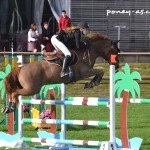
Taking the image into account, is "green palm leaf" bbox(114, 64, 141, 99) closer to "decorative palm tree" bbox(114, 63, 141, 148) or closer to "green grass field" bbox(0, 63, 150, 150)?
"decorative palm tree" bbox(114, 63, 141, 148)

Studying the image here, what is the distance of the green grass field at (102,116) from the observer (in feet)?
43.5

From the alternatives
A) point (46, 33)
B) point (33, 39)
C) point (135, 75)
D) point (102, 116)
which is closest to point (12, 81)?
point (135, 75)

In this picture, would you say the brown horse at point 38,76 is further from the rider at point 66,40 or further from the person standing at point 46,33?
the person standing at point 46,33

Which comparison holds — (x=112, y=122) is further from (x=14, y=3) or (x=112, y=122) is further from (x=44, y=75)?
(x=14, y=3)

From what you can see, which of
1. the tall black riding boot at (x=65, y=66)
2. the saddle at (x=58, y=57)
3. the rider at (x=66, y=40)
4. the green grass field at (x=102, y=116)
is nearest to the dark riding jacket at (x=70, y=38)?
the rider at (x=66, y=40)

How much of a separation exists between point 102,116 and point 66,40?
4.45 metres

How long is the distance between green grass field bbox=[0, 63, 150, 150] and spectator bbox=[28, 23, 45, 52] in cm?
229

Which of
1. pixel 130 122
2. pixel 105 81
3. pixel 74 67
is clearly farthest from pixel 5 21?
pixel 74 67

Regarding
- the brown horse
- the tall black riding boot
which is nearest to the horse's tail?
the brown horse

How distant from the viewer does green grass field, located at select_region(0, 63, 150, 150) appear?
13.3 metres

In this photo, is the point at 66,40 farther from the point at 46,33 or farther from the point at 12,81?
the point at 46,33

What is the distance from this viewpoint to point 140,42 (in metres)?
26.5

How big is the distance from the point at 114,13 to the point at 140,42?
130 centimetres

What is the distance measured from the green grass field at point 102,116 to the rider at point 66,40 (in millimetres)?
1311
